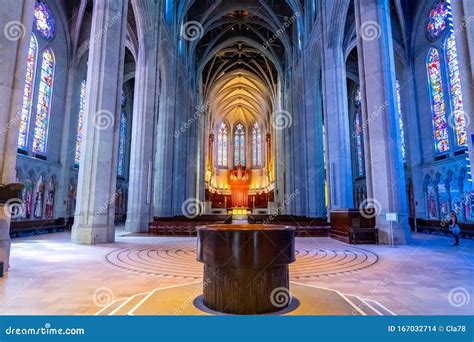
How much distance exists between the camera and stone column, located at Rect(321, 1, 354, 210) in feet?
46.5

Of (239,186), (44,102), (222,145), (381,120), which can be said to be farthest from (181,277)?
(222,145)

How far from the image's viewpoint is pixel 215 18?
81.0ft

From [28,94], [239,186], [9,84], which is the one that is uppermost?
[28,94]

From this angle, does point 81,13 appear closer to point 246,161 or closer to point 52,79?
point 52,79

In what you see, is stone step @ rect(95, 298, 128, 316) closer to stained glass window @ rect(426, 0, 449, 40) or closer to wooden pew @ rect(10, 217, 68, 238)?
wooden pew @ rect(10, 217, 68, 238)

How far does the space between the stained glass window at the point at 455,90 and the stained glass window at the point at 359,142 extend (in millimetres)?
8503

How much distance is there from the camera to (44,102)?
1641 centimetres

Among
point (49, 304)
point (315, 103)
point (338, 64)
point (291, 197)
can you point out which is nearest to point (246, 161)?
point (291, 197)

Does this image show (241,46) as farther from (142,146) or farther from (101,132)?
(101,132)

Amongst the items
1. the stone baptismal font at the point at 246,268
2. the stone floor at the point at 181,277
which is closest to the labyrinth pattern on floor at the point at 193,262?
the stone floor at the point at 181,277

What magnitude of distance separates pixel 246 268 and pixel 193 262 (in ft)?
12.0

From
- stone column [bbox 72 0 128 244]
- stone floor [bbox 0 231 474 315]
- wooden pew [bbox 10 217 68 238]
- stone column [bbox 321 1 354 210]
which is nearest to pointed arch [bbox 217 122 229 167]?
wooden pew [bbox 10 217 68 238]

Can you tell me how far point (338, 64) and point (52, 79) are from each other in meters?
16.4

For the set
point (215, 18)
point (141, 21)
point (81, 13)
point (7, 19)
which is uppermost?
point (215, 18)
